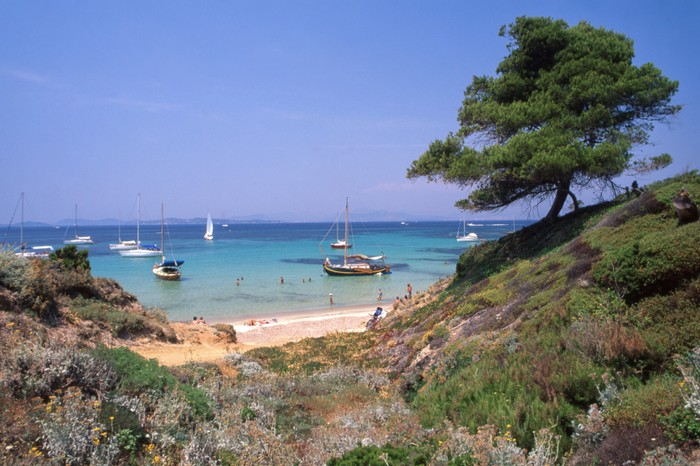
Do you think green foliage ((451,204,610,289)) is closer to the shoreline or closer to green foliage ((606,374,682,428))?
the shoreline

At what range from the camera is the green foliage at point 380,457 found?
14.6 ft

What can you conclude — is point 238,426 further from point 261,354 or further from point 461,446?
point 261,354

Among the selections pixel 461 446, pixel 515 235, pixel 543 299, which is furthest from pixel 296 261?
pixel 461 446

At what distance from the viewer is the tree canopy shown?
1719 centimetres

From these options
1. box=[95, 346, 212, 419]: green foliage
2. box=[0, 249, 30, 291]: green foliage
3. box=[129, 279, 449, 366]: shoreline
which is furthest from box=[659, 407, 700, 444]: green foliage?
box=[0, 249, 30, 291]: green foliage

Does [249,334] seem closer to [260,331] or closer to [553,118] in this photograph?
[260,331]

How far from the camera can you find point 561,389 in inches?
238

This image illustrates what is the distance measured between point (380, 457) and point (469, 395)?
108 inches

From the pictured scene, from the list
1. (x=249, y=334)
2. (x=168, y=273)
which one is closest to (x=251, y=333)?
(x=249, y=334)

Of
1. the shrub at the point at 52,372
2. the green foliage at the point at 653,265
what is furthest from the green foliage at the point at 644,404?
the shrub at the point at 52,372

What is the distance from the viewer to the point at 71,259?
19781 mm

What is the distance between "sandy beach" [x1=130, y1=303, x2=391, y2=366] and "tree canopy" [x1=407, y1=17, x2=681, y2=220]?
36.0 ft

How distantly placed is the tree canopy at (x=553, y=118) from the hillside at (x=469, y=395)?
6.03m

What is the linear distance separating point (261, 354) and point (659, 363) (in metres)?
12.6
